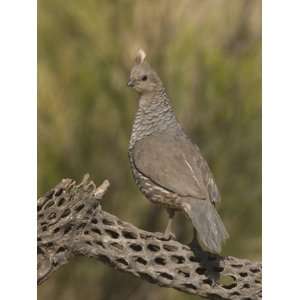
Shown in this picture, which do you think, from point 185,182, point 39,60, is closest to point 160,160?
point 185,182

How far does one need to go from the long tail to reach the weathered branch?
2.5 inches

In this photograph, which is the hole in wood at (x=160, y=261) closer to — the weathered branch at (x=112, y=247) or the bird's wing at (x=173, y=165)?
the weathered branch at (x=112, y=247)

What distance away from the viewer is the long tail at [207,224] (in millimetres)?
2092

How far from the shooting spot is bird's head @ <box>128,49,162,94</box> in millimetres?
2184

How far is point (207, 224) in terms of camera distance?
210 cm

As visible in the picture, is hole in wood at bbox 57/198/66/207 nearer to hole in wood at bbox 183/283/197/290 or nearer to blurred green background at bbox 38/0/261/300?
blurred green background at bbox 38/0/261/300

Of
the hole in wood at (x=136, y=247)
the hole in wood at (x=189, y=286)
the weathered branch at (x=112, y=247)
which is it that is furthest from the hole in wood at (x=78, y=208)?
the hole in wood at (x=189, y=286)

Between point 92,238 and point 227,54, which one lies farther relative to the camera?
point 227,54

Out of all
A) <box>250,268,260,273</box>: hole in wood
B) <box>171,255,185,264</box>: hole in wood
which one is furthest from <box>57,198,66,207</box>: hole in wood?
<box>250,268,260,273</box>: hole in wood

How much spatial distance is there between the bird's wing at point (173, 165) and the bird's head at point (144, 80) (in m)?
0.11

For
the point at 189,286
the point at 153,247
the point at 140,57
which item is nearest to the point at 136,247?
the point at 153,247

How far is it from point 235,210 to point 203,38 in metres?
0.40
